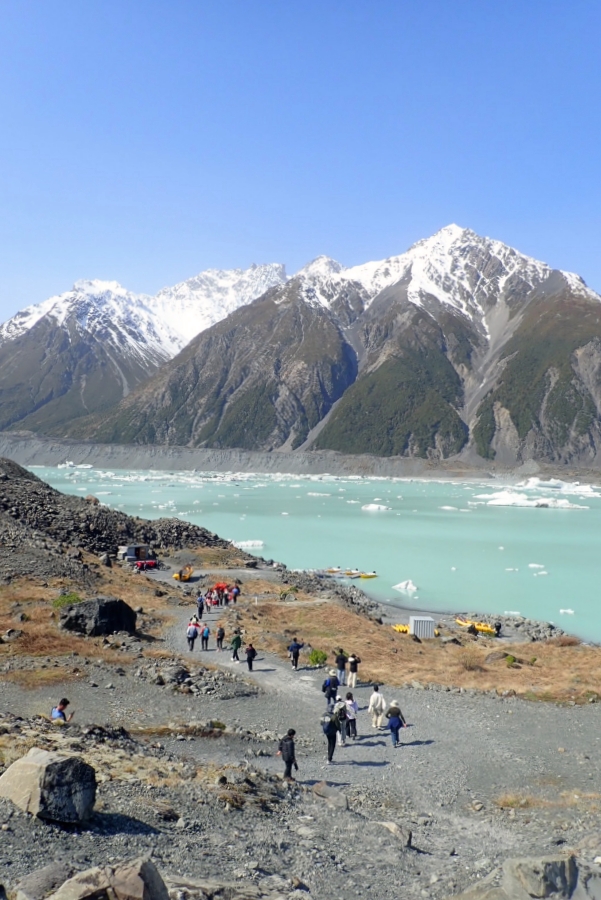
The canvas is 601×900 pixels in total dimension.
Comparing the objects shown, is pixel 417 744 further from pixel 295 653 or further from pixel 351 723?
pixel 295 653

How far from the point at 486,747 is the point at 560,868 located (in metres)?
8.35

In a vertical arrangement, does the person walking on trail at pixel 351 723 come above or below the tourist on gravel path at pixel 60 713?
below

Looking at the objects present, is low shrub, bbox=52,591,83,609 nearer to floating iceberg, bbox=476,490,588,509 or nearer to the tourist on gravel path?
the tourist on gravel path

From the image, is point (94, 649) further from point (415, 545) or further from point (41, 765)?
point (415, 545)

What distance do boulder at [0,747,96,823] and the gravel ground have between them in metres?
0.23

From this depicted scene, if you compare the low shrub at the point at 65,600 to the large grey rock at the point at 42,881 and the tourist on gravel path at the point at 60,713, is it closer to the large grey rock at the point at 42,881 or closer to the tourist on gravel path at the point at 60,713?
the tourist on gravel path at the point at 60,713

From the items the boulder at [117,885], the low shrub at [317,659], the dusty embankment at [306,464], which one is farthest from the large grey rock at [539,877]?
the dusty embankment at [306,464]

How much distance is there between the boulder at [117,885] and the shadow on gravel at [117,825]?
2612 millimetres

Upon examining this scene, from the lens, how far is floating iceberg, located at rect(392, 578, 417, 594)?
140 feet

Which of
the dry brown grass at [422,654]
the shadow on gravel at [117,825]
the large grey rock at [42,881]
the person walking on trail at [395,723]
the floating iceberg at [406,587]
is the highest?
the large grey rock at [42,881]

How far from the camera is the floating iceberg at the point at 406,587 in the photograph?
42594 millimetres

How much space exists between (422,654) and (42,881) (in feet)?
67.4

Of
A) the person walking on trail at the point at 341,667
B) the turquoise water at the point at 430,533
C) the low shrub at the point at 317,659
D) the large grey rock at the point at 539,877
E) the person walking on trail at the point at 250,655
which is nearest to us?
the large grey rock at the point at 539,877

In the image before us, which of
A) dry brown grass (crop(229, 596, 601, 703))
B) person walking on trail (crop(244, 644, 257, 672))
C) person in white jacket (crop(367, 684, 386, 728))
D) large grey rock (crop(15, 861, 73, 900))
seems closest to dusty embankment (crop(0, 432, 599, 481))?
dry brown grass (crop(229, 596, 601, 703))
